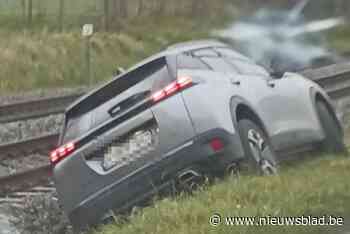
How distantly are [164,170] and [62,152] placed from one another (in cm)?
93

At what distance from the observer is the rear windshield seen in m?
8.49

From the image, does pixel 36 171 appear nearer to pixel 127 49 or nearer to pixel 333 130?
pixel 333 130

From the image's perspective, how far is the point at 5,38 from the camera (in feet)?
95.0

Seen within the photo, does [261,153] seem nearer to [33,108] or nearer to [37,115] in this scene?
[37,115]

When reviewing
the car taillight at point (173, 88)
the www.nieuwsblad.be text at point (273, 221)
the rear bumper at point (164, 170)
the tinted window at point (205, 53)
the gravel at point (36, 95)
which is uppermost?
the gravel at point (36, 95)

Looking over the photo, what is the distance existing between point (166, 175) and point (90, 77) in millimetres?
19406

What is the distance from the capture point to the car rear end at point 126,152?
816cm

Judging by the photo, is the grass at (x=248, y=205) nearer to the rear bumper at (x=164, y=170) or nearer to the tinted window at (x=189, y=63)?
the rear bumper at (x=164, y=170)

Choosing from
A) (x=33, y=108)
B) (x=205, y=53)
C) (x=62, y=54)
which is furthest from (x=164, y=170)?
(x=62, y=54)

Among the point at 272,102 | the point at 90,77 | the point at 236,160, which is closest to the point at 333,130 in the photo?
the point at 272,102

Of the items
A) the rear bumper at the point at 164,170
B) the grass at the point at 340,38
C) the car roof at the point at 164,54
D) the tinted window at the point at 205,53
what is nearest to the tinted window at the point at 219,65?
the tinted window at the point at 205,53

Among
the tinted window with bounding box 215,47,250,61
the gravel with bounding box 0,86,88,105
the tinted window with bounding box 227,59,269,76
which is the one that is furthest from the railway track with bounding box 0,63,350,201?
the tinted window with bounding box 227,59,269,76

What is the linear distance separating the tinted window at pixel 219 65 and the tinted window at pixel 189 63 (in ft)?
Result: 0.44

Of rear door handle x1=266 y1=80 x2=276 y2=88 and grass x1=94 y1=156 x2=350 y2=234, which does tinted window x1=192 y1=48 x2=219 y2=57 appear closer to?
rear door handle x1=266 y1=80 x2=276 y2=88
